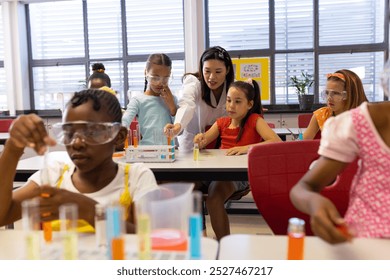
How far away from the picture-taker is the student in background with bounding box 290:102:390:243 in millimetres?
802

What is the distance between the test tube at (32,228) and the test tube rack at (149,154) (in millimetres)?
1322

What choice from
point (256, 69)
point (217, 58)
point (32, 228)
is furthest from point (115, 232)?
point (256, 69)

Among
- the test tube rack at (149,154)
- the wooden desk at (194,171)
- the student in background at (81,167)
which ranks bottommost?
the wooden desk at (194,171)

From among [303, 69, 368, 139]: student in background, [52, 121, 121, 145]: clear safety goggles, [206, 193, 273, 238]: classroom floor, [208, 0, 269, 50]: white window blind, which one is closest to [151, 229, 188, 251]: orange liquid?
[52, 121, 121, 145]: clear safety goggles

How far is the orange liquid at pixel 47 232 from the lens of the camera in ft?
2.10

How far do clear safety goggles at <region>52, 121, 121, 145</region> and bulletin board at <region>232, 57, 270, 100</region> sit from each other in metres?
4.84

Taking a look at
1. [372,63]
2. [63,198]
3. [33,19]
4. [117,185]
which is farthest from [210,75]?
[33,19]

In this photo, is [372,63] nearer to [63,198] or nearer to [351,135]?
[351,135]

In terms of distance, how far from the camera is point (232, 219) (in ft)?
10.3

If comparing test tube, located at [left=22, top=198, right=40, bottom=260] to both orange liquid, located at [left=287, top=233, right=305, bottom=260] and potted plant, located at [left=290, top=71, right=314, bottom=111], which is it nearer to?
orange liquid, located at [left=287, top=233, right=305, bottom=260]

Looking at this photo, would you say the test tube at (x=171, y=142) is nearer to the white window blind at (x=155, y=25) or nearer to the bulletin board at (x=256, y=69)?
the bulletin board at (x=256, y=69)

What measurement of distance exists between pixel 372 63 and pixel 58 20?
14.0ft

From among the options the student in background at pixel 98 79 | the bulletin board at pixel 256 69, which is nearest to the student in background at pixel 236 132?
the student in background at pixel 98 79

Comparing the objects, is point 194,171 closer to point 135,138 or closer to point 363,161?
point 135,138
